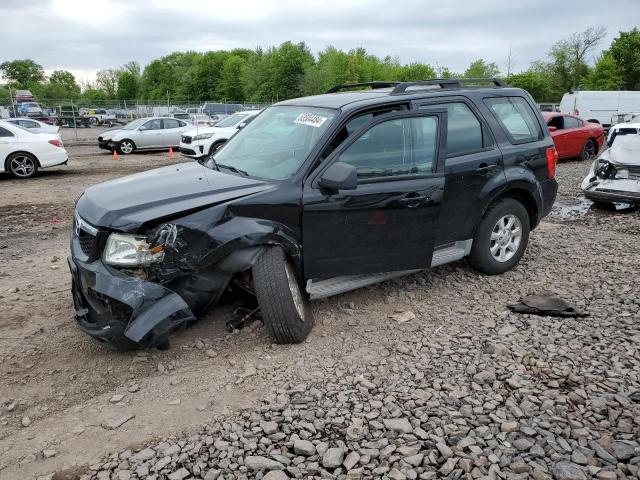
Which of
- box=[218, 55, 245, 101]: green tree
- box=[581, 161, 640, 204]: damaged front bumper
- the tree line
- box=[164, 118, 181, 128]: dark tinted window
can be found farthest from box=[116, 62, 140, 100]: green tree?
box=[581, 161, 640, 204]: damaged front bumper

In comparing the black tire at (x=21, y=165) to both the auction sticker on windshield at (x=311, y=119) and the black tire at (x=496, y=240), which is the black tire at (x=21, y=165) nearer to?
the auction sticker on windshield at (x=311, y=119)

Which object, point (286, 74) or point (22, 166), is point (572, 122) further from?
point (286, 74)

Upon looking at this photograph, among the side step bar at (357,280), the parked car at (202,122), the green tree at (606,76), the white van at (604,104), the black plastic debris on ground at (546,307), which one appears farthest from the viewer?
the green tree at (606,76)

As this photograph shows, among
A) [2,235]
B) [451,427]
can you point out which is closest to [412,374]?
[451,427]

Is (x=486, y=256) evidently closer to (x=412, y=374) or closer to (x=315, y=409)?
(x=412, y=374)

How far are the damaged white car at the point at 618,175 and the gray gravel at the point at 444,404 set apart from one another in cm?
418

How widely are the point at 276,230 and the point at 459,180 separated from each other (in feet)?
6.17

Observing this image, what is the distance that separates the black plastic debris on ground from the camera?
175 inches

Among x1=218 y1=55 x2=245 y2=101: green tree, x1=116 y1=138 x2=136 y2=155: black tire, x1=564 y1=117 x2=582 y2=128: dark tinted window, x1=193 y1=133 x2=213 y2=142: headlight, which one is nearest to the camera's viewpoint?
x1=564 y1=117 x2=582 y2=128: dark tinted window

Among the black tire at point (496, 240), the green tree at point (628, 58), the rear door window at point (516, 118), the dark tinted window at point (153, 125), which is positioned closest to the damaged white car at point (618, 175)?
the rear door window at point (516, 118)

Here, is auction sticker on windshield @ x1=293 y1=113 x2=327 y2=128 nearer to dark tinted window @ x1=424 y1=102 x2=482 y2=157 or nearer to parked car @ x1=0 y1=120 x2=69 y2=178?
dark tinted window @ x1=424 y1=102 x2=482 y2=157

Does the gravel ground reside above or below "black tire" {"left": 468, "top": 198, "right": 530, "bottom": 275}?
below

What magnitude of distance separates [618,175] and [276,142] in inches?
269

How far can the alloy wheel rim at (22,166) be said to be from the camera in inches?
506
